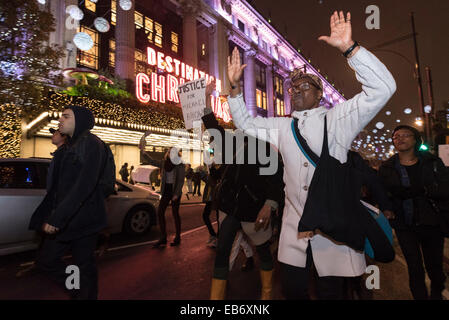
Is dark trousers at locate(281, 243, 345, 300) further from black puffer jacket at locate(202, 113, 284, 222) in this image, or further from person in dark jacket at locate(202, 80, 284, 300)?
black puffer jacket at locate(202, 113, 284, 222)

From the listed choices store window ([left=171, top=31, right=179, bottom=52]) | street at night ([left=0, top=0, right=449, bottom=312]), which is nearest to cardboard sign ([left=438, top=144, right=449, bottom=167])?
street at night ([left=0, top=0, right=449, bottom=312])

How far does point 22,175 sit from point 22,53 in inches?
189

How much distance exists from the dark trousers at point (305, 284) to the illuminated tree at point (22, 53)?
8.81 m

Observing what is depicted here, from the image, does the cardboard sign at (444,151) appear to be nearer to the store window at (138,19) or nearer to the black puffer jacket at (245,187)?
the black puffer jacket at (245,187)

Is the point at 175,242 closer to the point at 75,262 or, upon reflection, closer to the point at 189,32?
the point at 75,262

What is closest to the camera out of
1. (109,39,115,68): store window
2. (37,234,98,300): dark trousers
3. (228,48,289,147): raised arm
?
(228,48,289,147): raised arm

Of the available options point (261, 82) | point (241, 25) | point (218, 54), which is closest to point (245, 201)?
point (218, 54)

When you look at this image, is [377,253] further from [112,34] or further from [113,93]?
[112,34]

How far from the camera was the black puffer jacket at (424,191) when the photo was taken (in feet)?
9.68

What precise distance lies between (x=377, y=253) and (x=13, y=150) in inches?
504

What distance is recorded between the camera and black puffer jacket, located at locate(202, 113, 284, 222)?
9.52ft

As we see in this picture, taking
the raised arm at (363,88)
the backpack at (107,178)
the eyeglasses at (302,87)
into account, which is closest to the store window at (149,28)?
the backpack at (107,178)

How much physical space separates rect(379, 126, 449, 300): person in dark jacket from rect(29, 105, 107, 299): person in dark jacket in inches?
123

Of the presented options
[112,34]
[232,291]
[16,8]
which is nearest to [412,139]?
[232,291]
